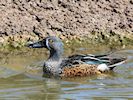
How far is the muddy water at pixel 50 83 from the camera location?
998cm

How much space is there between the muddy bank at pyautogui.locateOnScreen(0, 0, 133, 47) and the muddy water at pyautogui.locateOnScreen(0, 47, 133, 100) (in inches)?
30.4

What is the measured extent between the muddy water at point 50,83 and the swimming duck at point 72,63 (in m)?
0.19

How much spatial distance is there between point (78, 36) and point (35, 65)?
194 cm

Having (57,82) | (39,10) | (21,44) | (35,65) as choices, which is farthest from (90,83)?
(39,10)

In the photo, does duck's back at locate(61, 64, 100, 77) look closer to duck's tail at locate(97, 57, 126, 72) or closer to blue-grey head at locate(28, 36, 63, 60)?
duck's tail at locate(97, 57, 126, 72)

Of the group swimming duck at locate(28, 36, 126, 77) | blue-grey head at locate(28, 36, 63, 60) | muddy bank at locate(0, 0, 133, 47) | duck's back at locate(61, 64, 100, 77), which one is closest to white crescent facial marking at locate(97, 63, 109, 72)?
swimming duck at locate(28, 36, 126, 77)

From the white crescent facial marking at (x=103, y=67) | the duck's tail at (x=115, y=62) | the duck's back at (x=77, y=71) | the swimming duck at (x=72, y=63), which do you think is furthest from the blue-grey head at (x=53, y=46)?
the duck's tail at (x=115, y=62)

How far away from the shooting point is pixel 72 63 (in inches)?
457

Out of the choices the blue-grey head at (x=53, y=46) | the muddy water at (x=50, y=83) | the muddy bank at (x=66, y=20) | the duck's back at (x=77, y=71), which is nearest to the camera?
the muddy water at (x=50, y=83)

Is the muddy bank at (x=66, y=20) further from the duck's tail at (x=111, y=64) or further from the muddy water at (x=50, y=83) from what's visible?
the duck's tail at (x=111, y=64)

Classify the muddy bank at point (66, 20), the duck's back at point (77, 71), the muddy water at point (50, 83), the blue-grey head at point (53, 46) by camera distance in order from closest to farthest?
the muddy water at point (50, 83)
the duck's back at point (77, 71)
the blue-grey head at point (53, 46)
the muddy bank at point (66, 20)

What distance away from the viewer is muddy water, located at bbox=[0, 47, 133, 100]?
9.98m

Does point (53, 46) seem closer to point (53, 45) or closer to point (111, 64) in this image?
point (53, 45)

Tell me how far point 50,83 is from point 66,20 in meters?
3.24
